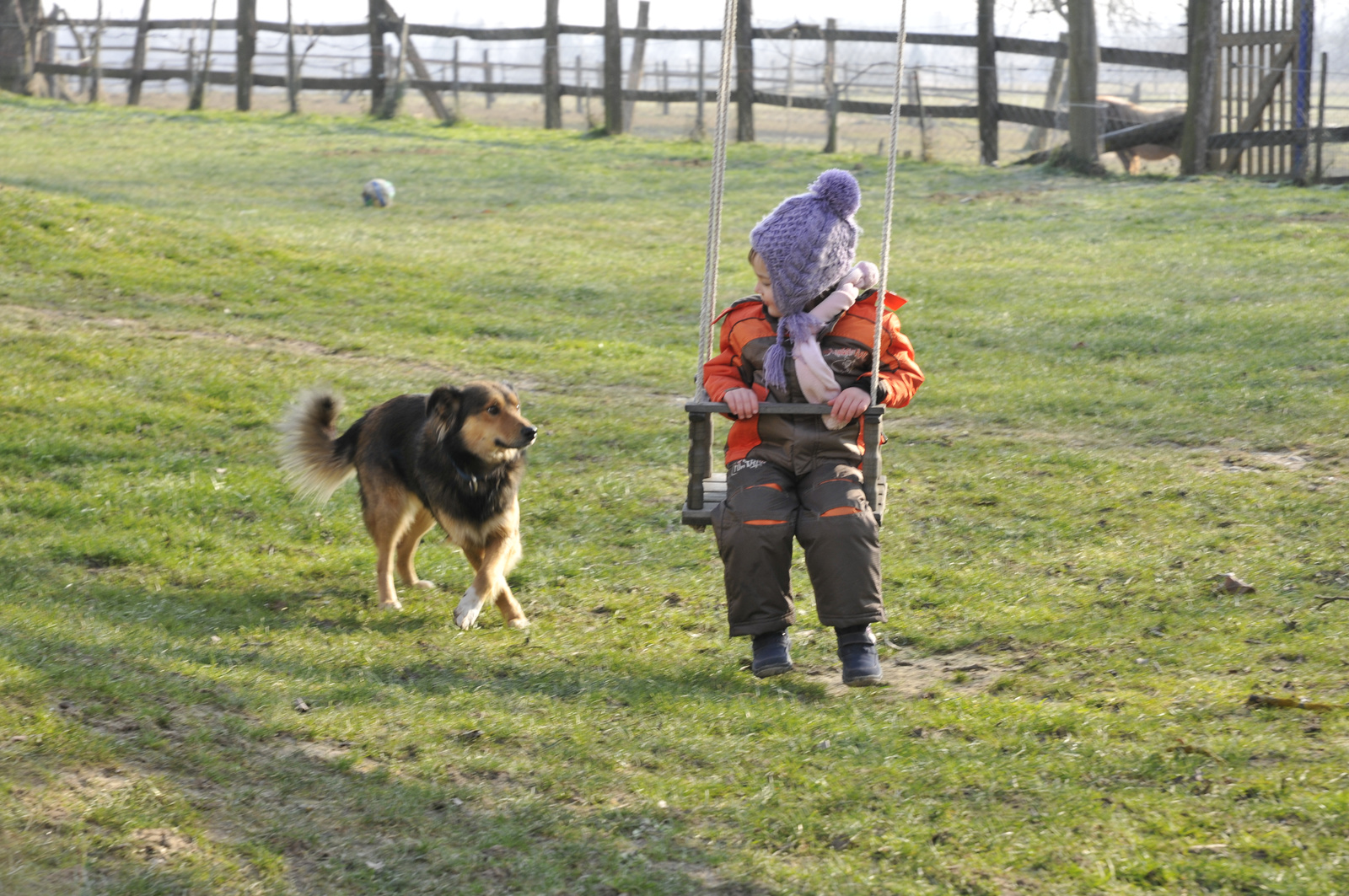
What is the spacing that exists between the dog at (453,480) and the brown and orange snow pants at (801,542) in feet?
4.06

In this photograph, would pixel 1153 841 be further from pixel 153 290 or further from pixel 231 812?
pixel 153 290

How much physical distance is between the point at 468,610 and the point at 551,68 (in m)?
22.5

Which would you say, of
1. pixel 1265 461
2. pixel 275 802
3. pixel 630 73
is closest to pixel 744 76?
pixel 630 73

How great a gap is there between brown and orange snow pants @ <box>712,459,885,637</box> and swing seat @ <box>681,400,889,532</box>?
62mm

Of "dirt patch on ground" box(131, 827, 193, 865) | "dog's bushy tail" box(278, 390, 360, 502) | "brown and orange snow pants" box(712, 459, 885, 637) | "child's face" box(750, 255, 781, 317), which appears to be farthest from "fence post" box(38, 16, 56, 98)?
"dirt patch on ground" box(131, 827, 193, 865)

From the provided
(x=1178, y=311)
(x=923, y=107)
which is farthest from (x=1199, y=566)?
(x=923, y=107)

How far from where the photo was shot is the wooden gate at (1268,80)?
17438 millimetres

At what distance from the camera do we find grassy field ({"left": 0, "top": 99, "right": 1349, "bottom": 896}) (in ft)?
11.2

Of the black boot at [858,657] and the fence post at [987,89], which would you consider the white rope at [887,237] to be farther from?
the fence post at [987,89]

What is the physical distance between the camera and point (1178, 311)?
11.4 meters

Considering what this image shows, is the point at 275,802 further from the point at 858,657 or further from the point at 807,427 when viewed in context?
the point at 807,427

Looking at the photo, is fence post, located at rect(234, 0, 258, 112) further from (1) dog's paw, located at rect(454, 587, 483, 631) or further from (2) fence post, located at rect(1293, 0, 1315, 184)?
(1) dog's paw, located at rect(454, 587, 483, 631)

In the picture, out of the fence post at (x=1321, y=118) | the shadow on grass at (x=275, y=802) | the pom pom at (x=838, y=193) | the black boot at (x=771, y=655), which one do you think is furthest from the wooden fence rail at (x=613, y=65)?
the shadow on grass at (x=275, y=802)

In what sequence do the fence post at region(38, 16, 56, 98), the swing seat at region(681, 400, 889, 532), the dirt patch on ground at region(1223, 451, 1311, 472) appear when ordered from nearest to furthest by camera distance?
the swing seat at region(681, 400, 889, 532) → the dirt patch on ground at region(1223, 451, 1311, 472) → the fence post at region(38, 16, 56, 98)
